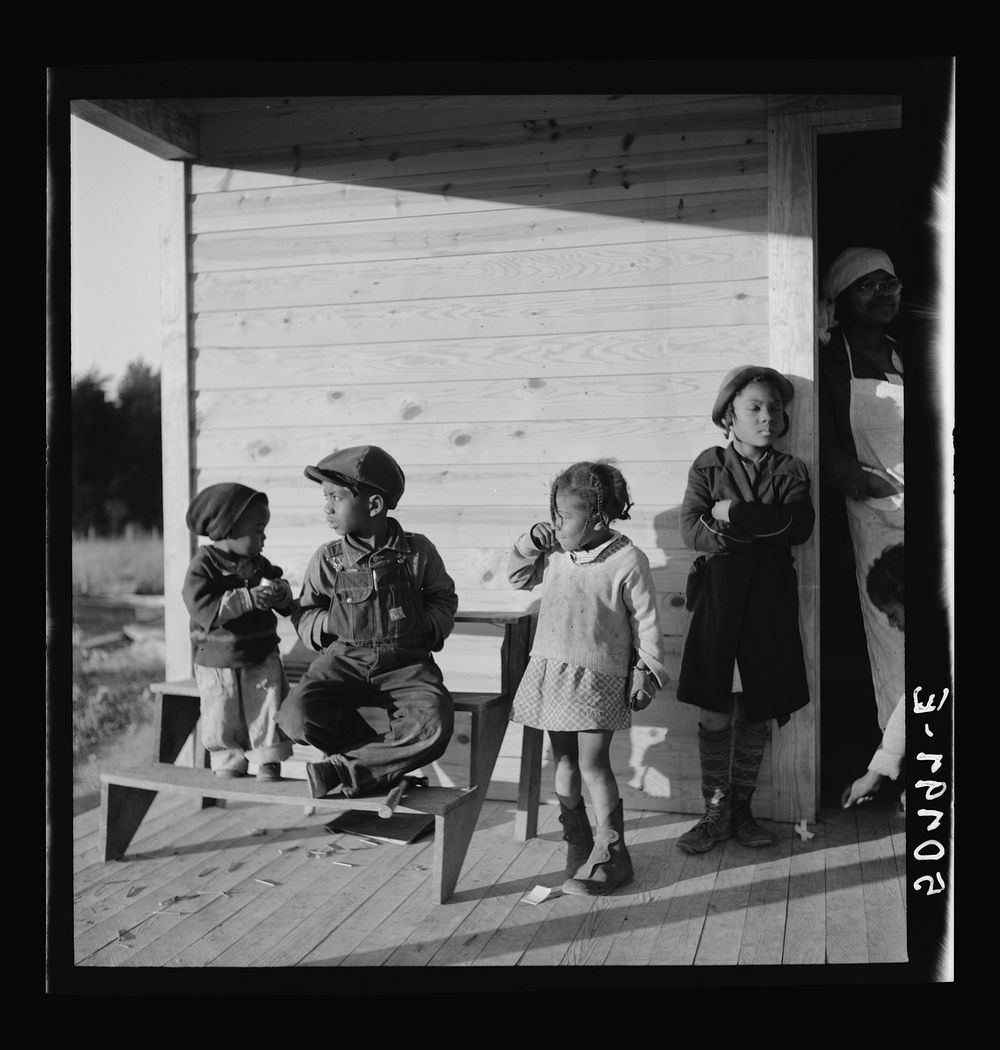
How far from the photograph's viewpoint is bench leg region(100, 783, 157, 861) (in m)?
3.24

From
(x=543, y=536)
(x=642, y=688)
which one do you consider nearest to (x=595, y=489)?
(x=543, y=536)

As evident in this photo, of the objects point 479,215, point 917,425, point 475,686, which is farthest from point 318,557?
point 917,425

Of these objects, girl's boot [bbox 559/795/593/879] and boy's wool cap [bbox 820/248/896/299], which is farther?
boy's wool cap [bbox 820/248/896/299]

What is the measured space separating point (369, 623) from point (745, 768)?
1.41 meters

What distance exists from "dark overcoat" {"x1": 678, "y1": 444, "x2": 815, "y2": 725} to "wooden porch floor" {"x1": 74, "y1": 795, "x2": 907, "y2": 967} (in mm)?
530

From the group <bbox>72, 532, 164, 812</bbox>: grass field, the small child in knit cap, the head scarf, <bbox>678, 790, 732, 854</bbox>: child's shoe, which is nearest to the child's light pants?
the small child in knit cap

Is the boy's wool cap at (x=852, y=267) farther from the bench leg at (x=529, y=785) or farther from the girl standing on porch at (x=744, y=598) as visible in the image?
the bench leg at (x=529, y=785)

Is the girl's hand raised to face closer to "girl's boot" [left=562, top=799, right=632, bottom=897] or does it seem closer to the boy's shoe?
"girl's boot" [left=562, top=799, right=632, bottom=897]

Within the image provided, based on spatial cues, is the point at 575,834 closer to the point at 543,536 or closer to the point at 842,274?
the point at 543,536

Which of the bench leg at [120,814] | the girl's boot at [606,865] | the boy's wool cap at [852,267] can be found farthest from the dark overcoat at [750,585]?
the bench leg at [120,814]

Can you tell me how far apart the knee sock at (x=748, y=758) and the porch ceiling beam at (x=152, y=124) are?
10.2 feet

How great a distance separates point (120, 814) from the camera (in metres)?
3.28

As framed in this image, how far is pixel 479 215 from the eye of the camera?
3.76 meters

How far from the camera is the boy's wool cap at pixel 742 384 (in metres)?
3.36
